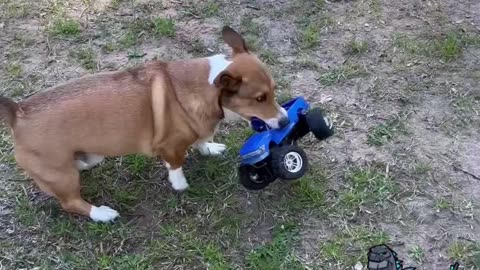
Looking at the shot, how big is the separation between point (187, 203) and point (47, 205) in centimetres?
74

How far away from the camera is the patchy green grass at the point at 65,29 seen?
495 cm

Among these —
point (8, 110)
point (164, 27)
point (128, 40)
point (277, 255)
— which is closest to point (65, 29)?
point (128, 40)

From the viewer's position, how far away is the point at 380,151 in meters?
4.04

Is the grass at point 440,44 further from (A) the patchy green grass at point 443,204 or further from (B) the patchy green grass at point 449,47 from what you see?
(A) the patchy green grass at point 443,204

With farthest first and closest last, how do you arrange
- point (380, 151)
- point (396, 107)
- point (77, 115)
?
1. point (396, 107)
2. point (380, 151)
3. point (77, 115)

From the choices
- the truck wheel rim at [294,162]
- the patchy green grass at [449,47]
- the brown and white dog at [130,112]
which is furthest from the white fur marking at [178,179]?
the patchy green grass at [449,47]

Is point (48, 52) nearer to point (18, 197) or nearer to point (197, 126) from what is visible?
point (18, 197)

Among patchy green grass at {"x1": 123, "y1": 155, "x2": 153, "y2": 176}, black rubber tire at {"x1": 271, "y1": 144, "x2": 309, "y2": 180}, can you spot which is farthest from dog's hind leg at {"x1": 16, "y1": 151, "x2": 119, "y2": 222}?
black rubber tire at {"x1": 271, "y1": 144, "x2": 309, "y2": 180}

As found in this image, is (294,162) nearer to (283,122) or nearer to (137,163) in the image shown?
(283,122)

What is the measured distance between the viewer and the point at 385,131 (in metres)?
4.16

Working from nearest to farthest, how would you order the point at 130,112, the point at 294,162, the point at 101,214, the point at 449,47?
the point at 130,112 → the point at 294,162 → the point at 101,214 → the point at 449,47

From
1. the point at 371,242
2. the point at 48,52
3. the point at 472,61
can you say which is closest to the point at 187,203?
the point at 371,242

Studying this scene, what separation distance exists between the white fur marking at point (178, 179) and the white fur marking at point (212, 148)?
242 millimetres

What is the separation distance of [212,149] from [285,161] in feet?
2.11
